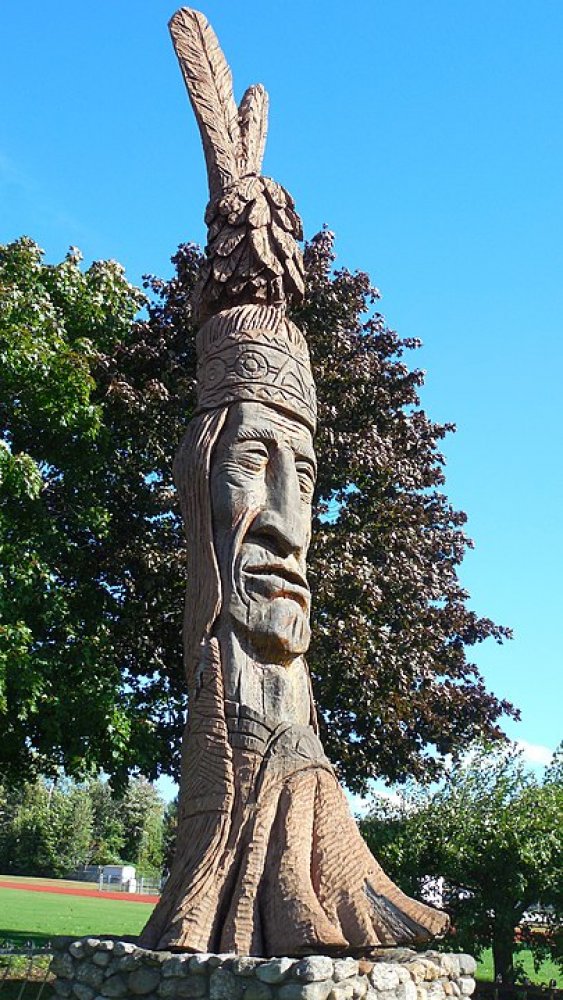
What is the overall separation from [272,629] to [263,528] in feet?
2.64

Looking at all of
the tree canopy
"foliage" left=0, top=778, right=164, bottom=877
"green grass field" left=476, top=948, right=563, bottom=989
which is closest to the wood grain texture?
the tree canopy

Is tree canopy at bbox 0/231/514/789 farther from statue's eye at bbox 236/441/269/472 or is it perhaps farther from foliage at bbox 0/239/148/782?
statue's eye at bbox 236/441/269/472

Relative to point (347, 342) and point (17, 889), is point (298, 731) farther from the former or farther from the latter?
point (17, 889)

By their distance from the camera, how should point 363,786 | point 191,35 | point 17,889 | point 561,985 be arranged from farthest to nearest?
point 17,889, point 561,985, point 363,786, point 191,35

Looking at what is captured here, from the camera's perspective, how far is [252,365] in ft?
25.7

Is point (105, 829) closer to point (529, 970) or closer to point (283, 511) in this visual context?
point (529, 970)

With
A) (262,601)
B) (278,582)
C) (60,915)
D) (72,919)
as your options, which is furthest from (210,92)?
(60,915)

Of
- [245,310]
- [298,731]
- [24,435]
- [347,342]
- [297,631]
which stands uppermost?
[347,342]

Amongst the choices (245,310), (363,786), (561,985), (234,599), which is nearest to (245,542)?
(234,599)

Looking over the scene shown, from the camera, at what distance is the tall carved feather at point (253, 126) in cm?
968

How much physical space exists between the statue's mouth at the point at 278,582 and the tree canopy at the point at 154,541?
5578 millimetres

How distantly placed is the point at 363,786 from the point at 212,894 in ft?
30.5

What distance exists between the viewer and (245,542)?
23.9 feet

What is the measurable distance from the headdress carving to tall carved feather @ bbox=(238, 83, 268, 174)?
15 millimetres
